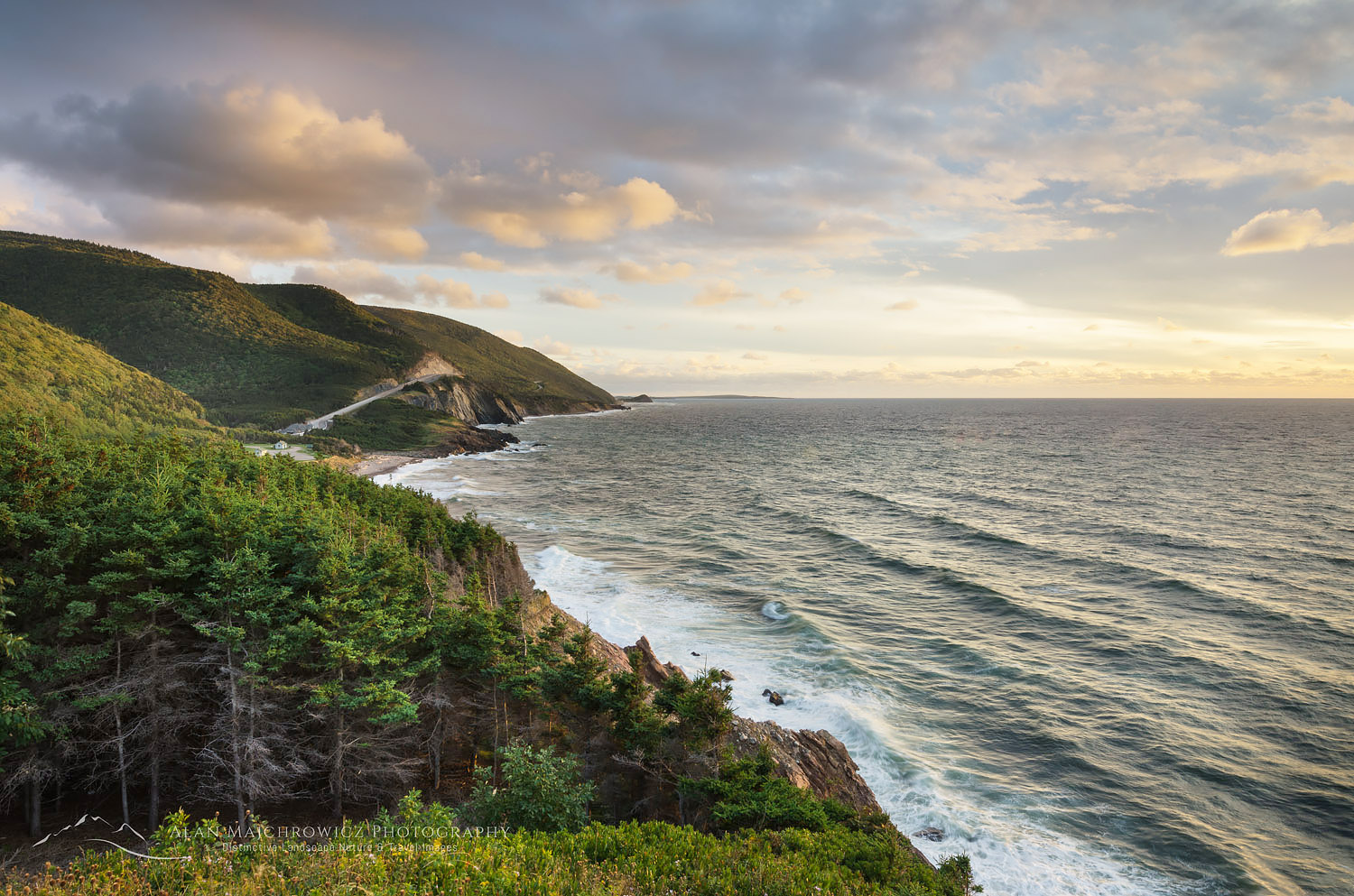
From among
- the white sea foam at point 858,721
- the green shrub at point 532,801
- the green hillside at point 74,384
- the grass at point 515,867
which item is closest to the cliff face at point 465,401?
the green hillside at point 74,384

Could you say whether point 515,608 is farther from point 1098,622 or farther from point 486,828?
point 1098,622

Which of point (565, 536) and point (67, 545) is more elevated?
point (67, 545)

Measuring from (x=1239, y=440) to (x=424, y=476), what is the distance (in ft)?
521

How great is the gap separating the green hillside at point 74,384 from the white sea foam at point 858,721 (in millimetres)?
34253

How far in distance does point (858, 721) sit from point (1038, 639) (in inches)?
518

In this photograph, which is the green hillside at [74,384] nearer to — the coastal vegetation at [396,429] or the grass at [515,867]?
the coastal vegetation at [396,429]

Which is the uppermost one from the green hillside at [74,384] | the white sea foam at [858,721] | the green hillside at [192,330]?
the green hillside at [192,330]

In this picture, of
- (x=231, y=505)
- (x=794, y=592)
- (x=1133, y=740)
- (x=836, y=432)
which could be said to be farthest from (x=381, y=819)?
(x=836, y=432)

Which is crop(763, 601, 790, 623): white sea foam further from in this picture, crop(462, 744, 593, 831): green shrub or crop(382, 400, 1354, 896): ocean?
crop(462, 744, 593, 831): green shrub

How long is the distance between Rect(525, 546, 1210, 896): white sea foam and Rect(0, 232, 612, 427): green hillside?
92.8 meters

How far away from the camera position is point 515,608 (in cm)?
1852

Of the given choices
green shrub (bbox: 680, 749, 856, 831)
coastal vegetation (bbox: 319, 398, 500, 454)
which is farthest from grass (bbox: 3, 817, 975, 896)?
coastal vegetation (bbox: 319, 398, 500, 454)

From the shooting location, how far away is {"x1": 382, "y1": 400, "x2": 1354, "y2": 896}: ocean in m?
17.4

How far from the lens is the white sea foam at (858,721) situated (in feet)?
51.9
